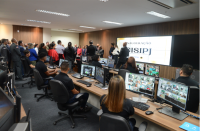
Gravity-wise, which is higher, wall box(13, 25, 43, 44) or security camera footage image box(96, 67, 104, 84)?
wall box(13, 25, 43, 44)

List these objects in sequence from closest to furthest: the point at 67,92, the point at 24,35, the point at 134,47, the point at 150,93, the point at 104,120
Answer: the point at 104,120 → the point at 150,93 → the point at 67,92 → the point at 134,47 → the point at 24,35

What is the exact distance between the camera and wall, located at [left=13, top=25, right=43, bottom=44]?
973cm

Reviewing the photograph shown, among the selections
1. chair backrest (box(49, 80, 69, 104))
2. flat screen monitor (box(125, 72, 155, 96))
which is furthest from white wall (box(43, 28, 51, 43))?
flat screen monitor (box(125, 72, 155, 96))

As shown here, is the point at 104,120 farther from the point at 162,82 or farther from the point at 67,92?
the point at 67,92

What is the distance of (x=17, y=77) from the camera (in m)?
6.36

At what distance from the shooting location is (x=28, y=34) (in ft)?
33.6

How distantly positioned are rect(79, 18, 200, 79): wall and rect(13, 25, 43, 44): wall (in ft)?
16.0

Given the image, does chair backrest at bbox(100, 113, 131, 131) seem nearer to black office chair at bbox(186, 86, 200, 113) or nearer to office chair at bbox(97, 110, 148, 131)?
office chair at bbox(97, 110, 148, 131)

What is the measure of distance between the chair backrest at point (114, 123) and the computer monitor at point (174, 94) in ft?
2.74

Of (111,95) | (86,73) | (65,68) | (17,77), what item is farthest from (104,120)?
(17,77)

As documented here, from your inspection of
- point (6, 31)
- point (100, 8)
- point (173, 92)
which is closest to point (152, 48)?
point (100, 8)

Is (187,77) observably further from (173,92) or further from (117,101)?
(117,101)

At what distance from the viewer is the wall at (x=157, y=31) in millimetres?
5799

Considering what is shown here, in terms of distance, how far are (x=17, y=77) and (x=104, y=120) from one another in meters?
6.45
